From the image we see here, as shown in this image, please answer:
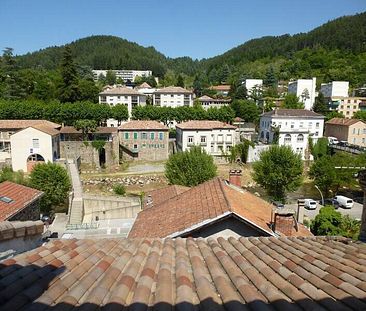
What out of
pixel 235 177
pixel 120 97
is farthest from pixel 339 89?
pixel 235 177

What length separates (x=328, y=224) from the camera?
23.0 m

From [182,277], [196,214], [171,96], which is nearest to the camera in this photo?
[182,277]

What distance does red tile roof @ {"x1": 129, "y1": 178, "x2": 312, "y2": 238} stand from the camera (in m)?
9.35

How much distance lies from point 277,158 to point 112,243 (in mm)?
30083

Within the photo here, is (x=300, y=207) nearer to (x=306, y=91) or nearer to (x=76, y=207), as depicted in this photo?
(x=76, y=207)

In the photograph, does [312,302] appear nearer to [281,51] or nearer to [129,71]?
[129,71]

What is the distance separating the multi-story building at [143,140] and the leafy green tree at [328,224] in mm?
29387

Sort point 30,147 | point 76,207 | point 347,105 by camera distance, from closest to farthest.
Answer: point 76,207
point 30,147
point 347,105

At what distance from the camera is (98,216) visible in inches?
1137

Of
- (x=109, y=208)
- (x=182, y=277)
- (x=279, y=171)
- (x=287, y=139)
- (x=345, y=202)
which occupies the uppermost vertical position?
(x=182, y=277)

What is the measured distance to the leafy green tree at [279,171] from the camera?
33125 millimetres

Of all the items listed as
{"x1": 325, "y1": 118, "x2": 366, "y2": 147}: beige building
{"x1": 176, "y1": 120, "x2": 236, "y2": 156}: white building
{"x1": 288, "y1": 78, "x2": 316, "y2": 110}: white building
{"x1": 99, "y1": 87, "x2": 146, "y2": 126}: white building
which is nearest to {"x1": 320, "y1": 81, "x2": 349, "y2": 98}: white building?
{"x1": 288, "y1": 78, "x2": 316, "y2": 110}: white building

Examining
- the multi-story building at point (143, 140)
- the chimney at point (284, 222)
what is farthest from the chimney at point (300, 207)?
the multi-story building at point (143, 140)

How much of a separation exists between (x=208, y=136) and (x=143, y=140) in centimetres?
1017
